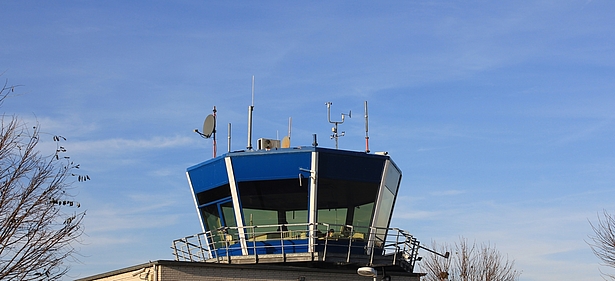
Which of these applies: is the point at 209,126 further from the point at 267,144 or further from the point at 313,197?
the point at 313,197

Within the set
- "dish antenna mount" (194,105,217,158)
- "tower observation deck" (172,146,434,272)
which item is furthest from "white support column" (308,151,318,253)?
"dish antenna mount" (194,105,217,158)

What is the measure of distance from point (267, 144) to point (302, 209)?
2486 millimetres

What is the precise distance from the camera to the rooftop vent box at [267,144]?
87.6 ft

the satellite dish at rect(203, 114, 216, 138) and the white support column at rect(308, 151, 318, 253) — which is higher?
the satellite dish at rect(203, 114, 216, 138)

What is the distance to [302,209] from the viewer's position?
1013 inches

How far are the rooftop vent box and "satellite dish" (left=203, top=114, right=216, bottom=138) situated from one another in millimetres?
2342

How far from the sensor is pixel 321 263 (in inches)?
993

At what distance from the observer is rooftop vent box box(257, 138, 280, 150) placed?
87.6 feet

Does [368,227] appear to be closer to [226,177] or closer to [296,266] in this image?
[296,266]

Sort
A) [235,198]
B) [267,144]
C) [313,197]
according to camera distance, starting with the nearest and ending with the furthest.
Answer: [313,197] < [235,198] < [267,144]

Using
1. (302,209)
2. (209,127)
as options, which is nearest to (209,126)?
(209,127)

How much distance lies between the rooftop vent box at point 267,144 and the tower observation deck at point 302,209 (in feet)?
2.65

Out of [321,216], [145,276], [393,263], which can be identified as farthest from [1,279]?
[393,263]

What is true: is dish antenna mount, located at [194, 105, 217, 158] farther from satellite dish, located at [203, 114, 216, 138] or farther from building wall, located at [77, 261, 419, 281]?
building wall, located at [77, 261, 419, 281]
